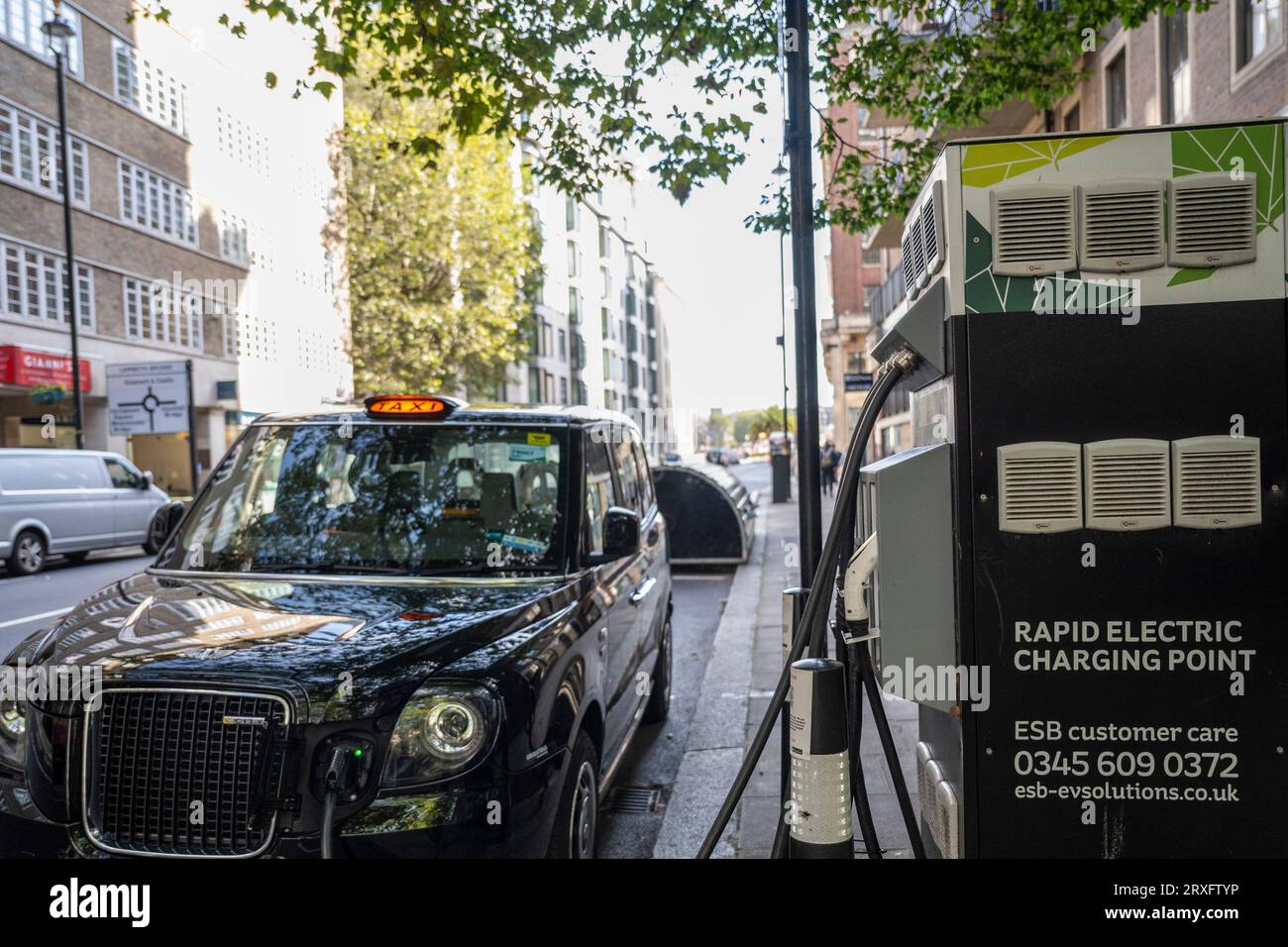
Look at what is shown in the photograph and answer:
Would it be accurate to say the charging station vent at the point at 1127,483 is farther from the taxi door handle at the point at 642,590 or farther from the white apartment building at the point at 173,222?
the white apartment building at the point at 173,222

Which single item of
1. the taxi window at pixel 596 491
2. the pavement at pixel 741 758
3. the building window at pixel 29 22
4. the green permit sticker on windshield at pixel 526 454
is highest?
the building window at pixel 29 22

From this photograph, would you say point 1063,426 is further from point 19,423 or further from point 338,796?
point 19,423

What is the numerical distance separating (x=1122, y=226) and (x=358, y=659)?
2.35 m

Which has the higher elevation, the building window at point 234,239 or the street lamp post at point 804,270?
the building window at point 234,239

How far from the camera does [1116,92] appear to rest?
17359 mm

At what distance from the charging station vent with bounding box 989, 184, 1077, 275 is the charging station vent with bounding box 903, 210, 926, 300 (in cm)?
32

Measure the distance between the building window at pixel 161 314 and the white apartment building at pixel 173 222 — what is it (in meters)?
0.05

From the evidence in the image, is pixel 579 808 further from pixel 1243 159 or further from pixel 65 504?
pixel 65 504

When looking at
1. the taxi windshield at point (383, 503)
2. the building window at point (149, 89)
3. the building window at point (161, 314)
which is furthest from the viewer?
the building window at point (161, 314)

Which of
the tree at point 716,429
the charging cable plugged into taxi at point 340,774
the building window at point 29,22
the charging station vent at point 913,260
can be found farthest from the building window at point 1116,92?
the tree at point 716,429

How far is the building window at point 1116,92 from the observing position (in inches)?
667

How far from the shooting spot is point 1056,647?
262 cm
